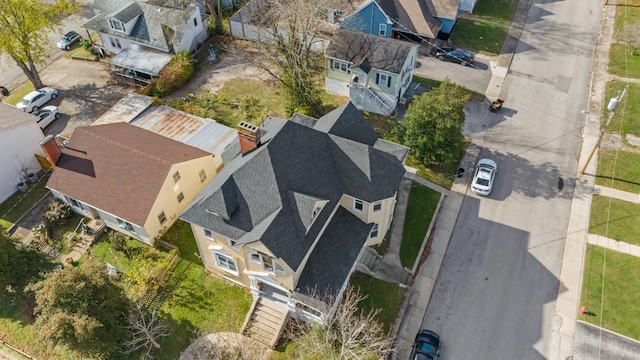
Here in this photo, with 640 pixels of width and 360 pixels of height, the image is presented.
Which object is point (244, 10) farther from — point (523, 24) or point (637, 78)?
point (637, 78)

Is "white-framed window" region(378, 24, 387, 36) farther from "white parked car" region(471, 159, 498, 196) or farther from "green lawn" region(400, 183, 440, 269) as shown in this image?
"green lawn" region(400, 183, 440, 269)

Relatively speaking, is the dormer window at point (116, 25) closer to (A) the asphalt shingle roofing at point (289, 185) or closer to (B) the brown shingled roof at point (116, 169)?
(B) the brown shingled roof at point (116, 169)

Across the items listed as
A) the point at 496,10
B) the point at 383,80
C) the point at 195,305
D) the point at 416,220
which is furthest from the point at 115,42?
the point at 496,10

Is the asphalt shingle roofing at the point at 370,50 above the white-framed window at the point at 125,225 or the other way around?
above

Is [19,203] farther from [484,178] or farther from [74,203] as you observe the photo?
[484,178]

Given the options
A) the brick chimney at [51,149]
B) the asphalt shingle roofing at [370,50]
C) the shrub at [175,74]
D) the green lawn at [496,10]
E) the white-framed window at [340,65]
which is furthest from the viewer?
the green lawn at [496,10]

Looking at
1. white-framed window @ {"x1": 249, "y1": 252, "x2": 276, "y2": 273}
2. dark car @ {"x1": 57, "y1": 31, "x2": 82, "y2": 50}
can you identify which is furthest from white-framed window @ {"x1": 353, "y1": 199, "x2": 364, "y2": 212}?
dark car @ {"x1": 57, "y1": 31, "x2": 82, "y2": 50}

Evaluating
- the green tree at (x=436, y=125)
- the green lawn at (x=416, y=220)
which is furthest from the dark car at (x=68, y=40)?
the green lawn at (x=416, y=220)
